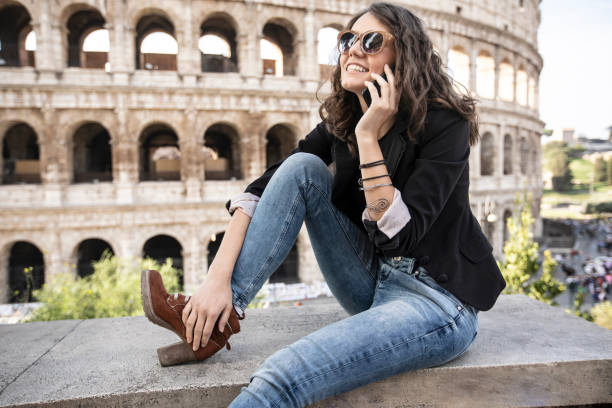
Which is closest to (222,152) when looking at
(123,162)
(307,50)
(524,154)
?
(123,162)

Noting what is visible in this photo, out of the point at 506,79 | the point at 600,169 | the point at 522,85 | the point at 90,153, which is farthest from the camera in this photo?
the point at 600,169

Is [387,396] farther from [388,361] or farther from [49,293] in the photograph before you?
[49,293]

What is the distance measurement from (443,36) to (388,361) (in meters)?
18.1

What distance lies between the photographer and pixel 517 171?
65.7ft

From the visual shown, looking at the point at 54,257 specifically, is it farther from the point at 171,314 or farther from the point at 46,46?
the point at 171,314

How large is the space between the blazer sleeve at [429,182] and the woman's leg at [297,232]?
230mm

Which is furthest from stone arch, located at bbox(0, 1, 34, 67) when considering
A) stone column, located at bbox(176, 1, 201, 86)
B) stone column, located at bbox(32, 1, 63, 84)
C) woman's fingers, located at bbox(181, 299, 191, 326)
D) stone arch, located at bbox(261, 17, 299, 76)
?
woman's fingers, located at bbox(181, 299, 191, 326)

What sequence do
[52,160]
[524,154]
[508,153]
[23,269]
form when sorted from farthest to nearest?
[524,154] → [508,153] → [23,269] → [52,160]

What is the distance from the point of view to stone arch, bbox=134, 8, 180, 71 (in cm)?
1509

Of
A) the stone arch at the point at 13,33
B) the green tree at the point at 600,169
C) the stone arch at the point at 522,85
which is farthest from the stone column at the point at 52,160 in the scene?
the green tree at the point at 600,169

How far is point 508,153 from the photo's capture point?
65.8ft

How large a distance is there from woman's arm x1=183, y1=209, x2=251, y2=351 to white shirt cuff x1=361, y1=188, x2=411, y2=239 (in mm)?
604

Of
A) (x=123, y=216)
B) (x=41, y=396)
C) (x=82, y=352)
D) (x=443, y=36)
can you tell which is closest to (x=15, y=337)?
(x=82, y=352)

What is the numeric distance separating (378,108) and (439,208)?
0.45m
